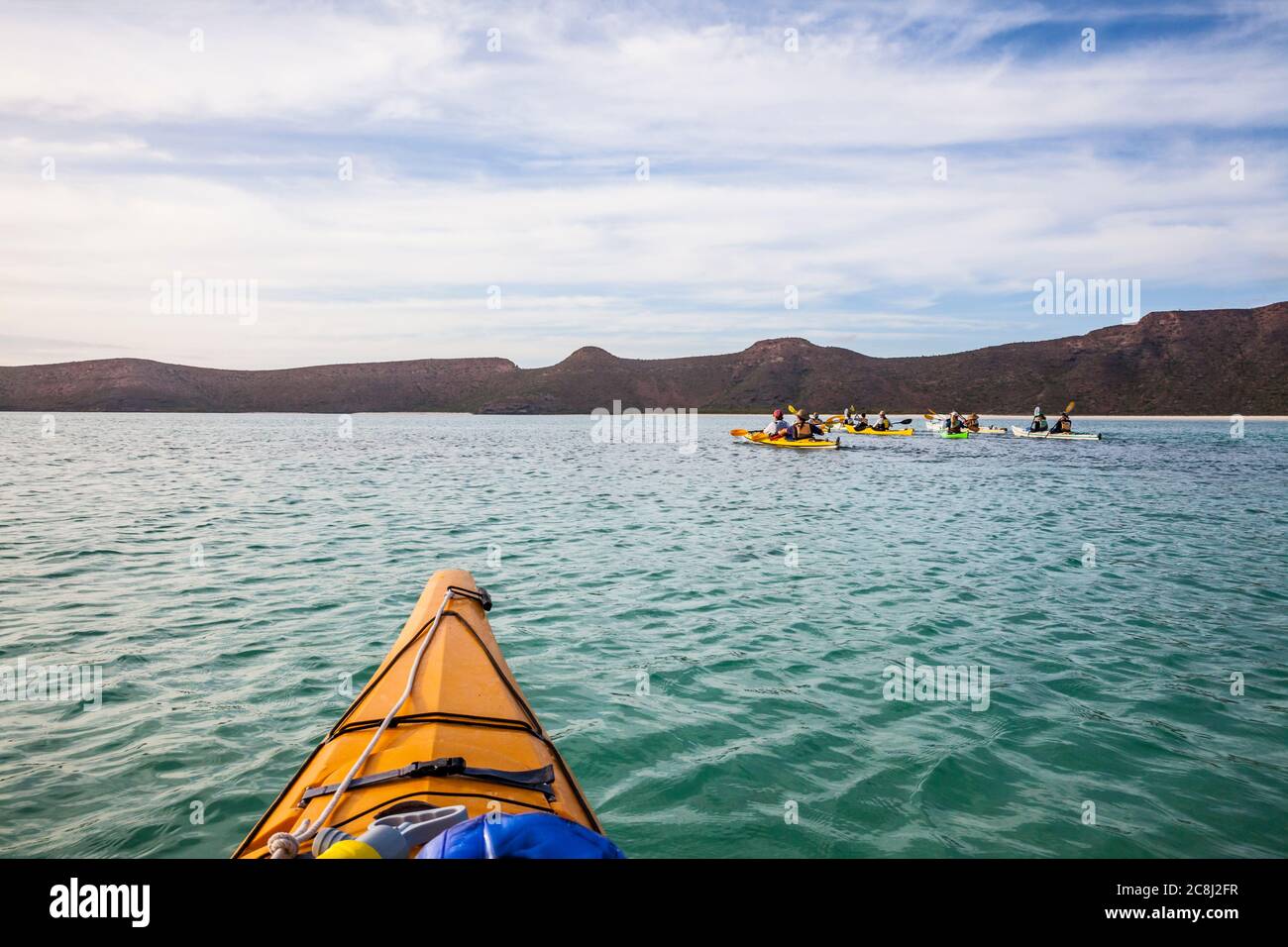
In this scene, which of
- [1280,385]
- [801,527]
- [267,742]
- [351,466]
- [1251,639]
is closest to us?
[267,742]

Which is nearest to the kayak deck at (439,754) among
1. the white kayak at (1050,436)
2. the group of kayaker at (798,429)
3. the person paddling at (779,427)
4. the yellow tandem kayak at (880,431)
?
the group of kayaker at (798,429)

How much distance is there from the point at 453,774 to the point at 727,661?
17.0ft

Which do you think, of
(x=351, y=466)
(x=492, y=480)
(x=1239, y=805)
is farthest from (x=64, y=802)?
(x=351, y=466)

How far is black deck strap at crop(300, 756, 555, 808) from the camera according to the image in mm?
3770

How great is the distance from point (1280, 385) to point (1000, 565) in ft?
536

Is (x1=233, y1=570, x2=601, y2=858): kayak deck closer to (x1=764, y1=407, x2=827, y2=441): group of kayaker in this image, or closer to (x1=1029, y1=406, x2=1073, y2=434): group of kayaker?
(x1=764, y1=407, x2=827, y2=441): group of kayaker

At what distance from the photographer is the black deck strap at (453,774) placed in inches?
148

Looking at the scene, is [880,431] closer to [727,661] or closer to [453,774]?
[727,661]

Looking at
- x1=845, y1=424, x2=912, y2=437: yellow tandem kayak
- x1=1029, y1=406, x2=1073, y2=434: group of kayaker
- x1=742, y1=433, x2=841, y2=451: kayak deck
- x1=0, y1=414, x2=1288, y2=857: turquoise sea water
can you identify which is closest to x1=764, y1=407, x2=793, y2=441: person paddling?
x1=742, y1=433, x2=841, y2=451: kayak deck

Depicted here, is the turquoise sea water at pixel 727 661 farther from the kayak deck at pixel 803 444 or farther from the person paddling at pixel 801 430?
the person paddling at pixel 801 430

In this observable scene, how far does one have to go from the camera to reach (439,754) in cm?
407

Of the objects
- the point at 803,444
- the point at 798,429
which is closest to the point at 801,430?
the point at 798,429

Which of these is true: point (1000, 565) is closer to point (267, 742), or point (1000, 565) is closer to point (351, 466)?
point (267, 742)
